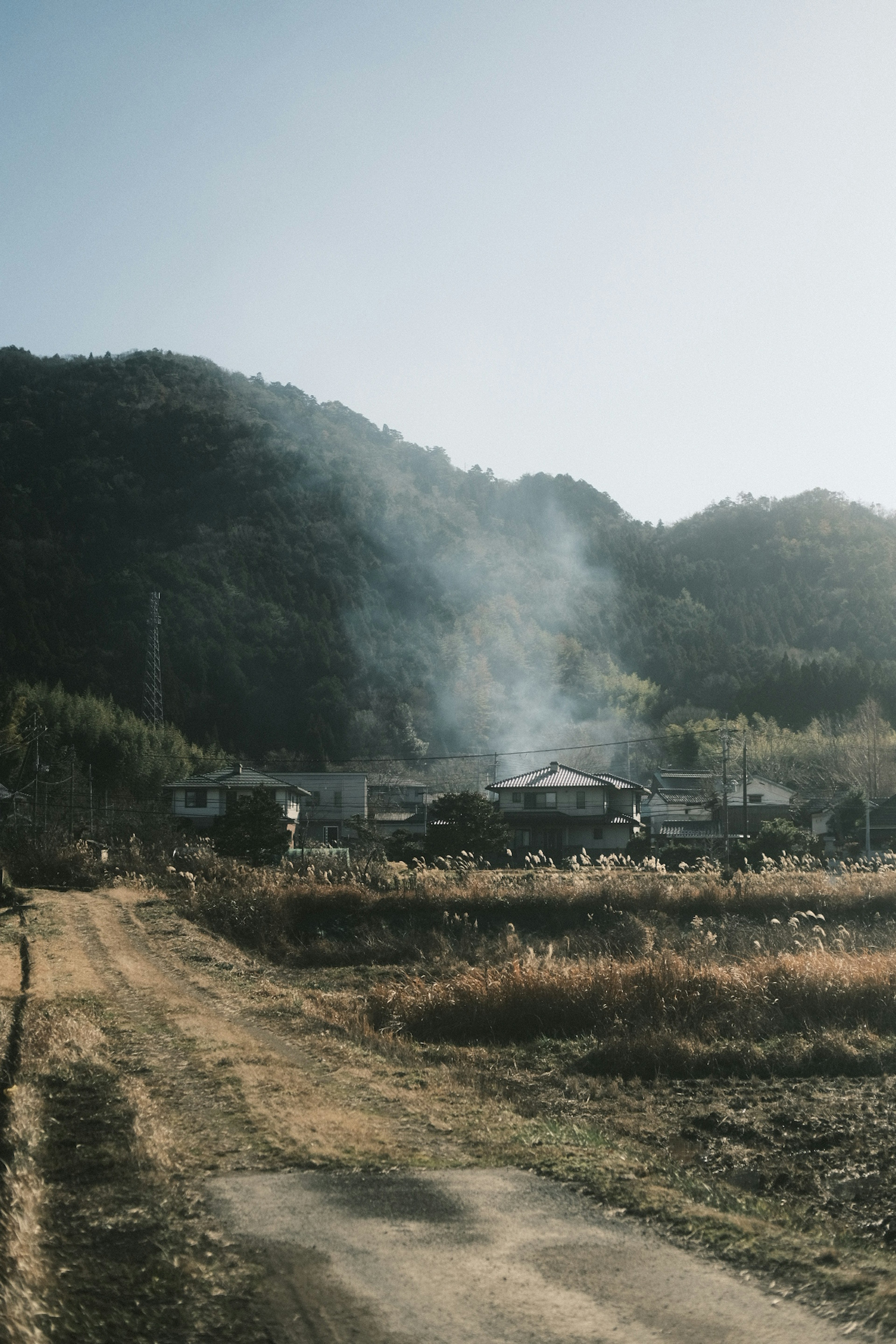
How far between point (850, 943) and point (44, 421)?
462ft

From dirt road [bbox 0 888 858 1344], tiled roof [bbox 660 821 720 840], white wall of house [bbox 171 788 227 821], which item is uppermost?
dirt road [bbox 0 888 858 1344]

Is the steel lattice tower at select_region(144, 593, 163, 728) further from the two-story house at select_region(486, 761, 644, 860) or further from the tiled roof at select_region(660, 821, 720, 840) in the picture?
the tiled roof at select_region(660, 821, 720, 840)

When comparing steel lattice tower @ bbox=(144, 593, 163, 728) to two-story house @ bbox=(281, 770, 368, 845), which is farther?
two-story house @ bbox=(281, 770, 368, 845)

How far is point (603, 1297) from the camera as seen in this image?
4.63m

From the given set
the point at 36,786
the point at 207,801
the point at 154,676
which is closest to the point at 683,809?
the point at 207,801

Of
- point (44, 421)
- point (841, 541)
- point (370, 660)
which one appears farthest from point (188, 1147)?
point (44, 421)

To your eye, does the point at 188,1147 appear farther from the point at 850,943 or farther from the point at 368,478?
the point at 368,478

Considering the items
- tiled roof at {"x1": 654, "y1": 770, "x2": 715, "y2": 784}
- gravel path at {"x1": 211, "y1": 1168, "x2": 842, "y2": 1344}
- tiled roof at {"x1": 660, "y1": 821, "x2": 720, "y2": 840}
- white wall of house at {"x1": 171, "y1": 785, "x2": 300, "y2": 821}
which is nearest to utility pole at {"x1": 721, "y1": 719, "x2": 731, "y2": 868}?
tiled roof at {"x1": 660, "y1": 821, "x2": 720, "y2": 840}

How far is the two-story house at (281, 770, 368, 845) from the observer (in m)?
69.4

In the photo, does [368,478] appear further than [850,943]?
Yes

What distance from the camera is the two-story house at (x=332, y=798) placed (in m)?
69.4

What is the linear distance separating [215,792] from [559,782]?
19001 millimetres

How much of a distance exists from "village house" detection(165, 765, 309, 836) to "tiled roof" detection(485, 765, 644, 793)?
1198cm

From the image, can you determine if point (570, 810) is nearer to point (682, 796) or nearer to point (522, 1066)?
point (682, 796)
